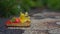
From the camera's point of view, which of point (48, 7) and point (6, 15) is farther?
point (48, 7)

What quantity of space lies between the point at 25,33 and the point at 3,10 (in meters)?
2.38

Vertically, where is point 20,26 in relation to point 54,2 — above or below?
below

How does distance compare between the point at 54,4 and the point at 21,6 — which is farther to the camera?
the point at 54,4

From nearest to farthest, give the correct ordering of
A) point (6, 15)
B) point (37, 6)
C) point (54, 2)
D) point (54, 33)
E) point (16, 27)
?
point (54, 33), point (16, 27), point (6, 15), point (54, 2), point (37, 6)

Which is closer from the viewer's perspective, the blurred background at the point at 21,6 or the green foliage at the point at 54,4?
the blurred background at the point at 21,6

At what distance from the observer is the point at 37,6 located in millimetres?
9531

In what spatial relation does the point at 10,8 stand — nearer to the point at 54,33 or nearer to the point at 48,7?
the point at 54,33

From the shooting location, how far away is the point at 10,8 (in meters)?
6.09

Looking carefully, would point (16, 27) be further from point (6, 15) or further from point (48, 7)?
point (48, 7)

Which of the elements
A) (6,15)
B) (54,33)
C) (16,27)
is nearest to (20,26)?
(16,27)

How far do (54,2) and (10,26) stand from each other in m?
4.56

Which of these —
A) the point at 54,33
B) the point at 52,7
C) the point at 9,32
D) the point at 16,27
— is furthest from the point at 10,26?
the point at 52,7

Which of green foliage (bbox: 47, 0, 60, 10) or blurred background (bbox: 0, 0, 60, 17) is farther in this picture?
green foliage (bbox: 47, 0, 60, 10)

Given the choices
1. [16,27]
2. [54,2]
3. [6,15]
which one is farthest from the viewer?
[54,2]
